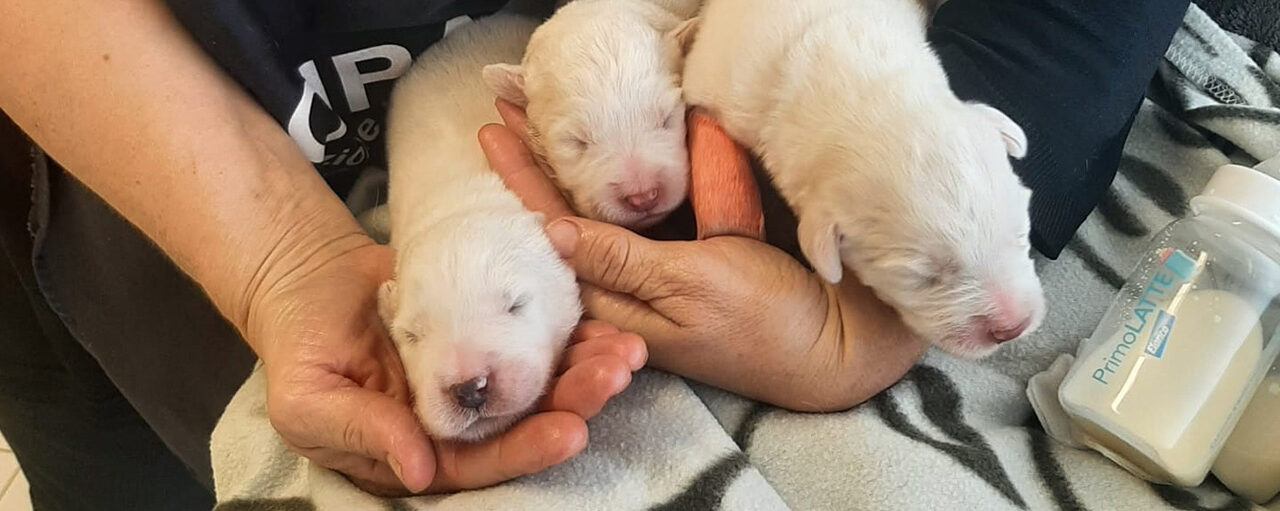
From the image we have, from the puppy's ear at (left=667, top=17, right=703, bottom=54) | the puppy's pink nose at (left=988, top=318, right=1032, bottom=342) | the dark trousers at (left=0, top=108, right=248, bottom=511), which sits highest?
the puppy's ear at (left=667, top=17, right=703, bottom=54)

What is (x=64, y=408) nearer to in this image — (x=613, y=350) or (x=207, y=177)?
(x=207, y=177)

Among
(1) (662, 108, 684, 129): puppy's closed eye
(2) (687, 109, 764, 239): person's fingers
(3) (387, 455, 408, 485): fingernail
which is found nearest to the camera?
(3) (387, 455, 408, 485): fingernail

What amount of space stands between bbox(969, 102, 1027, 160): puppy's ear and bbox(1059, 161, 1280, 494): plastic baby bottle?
170 millimetres

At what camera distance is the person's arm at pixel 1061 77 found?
109 cm

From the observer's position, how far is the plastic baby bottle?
933mm

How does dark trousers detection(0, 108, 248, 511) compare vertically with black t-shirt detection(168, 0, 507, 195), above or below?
below

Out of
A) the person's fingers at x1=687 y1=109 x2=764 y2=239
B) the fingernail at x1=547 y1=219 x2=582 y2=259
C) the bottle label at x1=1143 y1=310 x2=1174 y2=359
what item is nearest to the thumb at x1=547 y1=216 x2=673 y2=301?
the fingernail at x1=547 y1=219 x2=582 y2=259

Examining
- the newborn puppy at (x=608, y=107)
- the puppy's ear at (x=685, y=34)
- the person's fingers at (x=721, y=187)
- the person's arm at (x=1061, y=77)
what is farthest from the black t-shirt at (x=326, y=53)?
the person's arm at (x=1061, y=77)

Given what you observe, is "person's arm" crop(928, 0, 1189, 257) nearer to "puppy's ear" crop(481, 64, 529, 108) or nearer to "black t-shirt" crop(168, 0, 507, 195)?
"puppy's ear" crop(481, 64, 529, 108)

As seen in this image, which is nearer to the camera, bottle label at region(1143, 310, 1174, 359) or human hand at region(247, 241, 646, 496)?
human hand at region(247, 241, 646, 496)

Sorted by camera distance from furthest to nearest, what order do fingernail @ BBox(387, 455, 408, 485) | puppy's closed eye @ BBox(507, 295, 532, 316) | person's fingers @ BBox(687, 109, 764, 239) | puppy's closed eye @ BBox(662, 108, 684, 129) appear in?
puppy's closed eye @ BBox(662, 108, 684, 129) < person's fingers @ BBox(687, 109, 764, 239) < puppy's closed eye @ BBox(507, 295, 532, 316) < fingernail @ BBox(387, 455, 408, 485)

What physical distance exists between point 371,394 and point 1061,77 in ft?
2.44

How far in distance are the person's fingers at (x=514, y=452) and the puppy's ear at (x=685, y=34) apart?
56 cm

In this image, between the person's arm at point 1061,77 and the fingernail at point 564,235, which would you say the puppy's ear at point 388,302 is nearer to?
the fingernail at point 564,235
